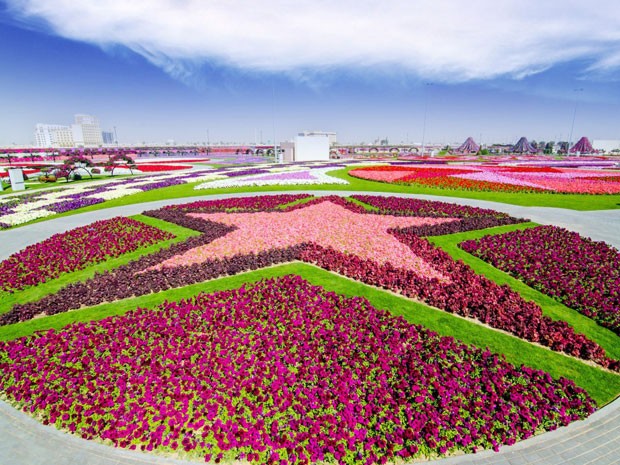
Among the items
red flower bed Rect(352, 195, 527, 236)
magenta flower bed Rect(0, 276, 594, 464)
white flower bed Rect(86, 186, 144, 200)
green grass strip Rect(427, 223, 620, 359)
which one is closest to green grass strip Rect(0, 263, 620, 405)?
magenta flower bed Rect(0, 276, 594, 464)

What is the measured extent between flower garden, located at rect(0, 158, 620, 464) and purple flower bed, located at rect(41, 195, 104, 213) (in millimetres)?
7031

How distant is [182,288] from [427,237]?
27.8ft

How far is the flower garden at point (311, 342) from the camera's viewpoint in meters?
4.21

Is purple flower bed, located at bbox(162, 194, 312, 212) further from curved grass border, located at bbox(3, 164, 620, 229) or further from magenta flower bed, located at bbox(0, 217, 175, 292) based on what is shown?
curved grass border, located at bbox(3, 164, 620, 229)

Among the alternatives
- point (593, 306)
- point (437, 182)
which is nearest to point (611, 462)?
point (593, 306)

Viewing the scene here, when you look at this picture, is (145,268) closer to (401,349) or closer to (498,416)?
(401,349)

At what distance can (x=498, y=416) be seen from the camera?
170 inches

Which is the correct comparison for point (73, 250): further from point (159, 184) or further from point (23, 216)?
point (159, 184)

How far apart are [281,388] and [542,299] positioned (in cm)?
643

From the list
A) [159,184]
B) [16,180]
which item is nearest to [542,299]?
[159,184]

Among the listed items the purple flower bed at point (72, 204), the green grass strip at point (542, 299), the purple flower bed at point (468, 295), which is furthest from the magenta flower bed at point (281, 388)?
the purple flower bed at point (72, 204)

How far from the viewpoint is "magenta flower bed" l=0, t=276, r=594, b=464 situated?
4.04 meters

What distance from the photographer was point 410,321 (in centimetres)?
663

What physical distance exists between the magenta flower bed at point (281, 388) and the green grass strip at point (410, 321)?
395 mm
